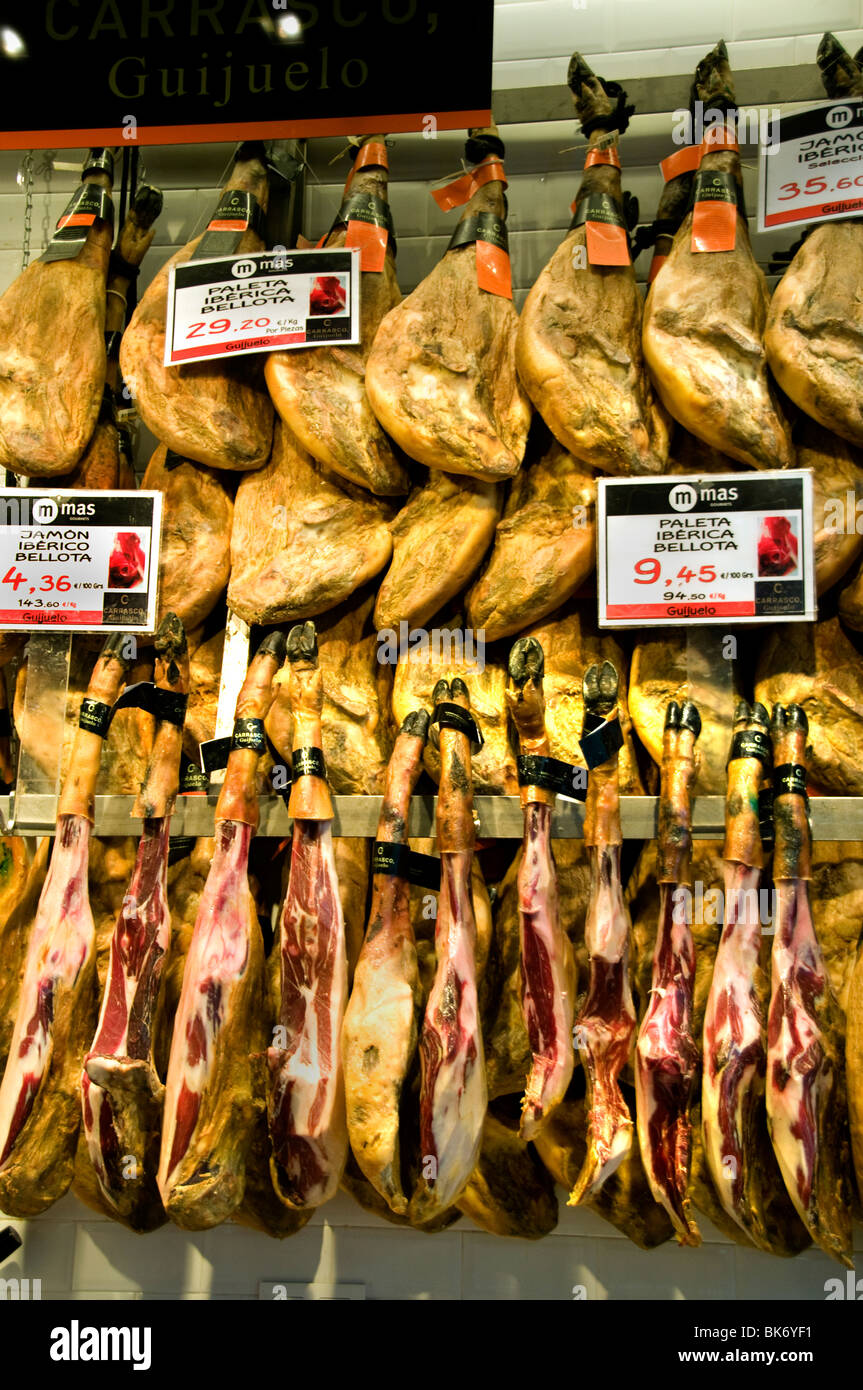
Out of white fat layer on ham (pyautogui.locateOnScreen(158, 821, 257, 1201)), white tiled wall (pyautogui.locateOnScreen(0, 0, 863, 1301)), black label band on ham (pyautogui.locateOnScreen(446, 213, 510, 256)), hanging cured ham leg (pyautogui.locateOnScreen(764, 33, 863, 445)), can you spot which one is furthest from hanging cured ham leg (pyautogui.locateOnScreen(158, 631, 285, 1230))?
hanging cured ham leg (pyautogui.locateOnScreen(764, 33, 863, 445))

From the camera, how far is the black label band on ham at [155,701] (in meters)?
3.05

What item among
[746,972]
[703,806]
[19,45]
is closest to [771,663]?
[703,806]

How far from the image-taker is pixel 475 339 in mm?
3307

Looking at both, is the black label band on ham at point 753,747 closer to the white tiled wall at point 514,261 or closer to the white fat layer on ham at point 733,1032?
the white fat layer on ham at point 733,1032

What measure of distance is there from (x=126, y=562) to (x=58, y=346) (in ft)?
2.32

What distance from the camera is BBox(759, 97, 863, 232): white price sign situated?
10.7ft

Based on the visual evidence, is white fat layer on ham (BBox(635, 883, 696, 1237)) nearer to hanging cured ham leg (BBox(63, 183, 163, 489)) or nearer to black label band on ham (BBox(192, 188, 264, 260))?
hanging cured ham leg (BBox(63, 183, 163, 489))

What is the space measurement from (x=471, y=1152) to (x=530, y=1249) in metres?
0.74

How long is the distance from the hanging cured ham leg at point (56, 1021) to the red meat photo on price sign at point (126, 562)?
0.41m

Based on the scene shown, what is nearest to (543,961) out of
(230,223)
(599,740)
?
(599,740)

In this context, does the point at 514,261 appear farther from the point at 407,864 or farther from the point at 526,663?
the point at 407,864

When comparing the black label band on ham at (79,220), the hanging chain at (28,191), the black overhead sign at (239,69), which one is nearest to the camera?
the black overhead sign at (239,69)

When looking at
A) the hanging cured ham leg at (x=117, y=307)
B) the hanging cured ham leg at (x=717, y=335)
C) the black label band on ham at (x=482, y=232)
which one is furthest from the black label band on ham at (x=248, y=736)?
the black label band on ham at (x=482, y=232)

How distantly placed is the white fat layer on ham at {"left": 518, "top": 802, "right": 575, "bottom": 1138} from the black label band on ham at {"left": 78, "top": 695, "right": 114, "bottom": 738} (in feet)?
3.46
